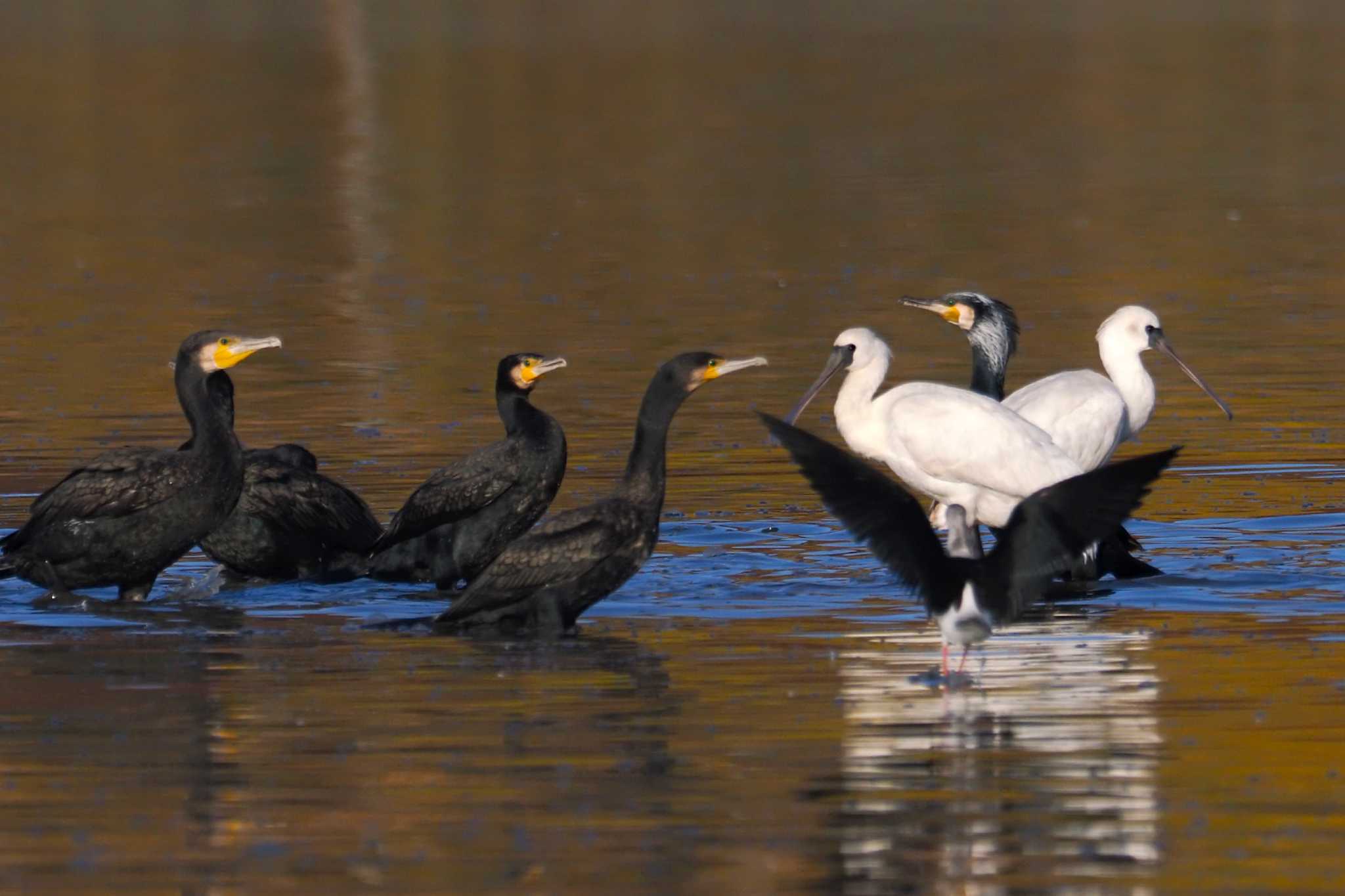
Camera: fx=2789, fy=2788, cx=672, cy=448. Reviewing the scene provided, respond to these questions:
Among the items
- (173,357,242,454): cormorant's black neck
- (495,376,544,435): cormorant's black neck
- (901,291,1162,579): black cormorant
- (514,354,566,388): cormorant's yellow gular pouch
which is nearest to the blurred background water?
(173,357,242,454): cormorant's black neck

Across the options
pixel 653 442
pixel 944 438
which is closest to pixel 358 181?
pixel 944 438

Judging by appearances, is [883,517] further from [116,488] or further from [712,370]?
[116,488]

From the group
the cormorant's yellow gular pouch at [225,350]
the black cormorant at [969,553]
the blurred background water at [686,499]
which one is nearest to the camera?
the blurred background water at [686,499]

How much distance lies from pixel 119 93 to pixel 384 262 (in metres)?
27.0

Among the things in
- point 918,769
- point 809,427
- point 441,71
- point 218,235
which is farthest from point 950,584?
point 441,71

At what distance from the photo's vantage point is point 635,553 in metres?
11.4

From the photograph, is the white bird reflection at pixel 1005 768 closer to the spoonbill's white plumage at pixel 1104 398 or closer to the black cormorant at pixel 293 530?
the spoonbill's white plumage at pixel 1104 398

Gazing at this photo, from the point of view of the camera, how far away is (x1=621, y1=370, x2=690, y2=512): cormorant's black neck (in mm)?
11555

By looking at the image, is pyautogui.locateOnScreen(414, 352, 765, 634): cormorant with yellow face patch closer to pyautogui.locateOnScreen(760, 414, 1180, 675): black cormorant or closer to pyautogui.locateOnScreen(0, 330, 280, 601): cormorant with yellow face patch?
pyautogui.locateOnScreen(760, 414, 1180, 675): black cormorant

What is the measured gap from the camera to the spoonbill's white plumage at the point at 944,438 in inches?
500

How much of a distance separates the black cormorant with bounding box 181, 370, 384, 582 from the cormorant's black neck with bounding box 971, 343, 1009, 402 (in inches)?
135

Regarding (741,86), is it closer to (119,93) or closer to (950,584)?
(119,93)

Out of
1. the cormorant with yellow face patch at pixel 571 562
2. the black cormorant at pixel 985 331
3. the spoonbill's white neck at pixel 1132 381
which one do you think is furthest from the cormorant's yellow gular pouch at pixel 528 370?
the spoonbill's white neck at pixel 1132 381

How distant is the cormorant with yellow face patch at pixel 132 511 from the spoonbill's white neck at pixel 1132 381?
4.34m
